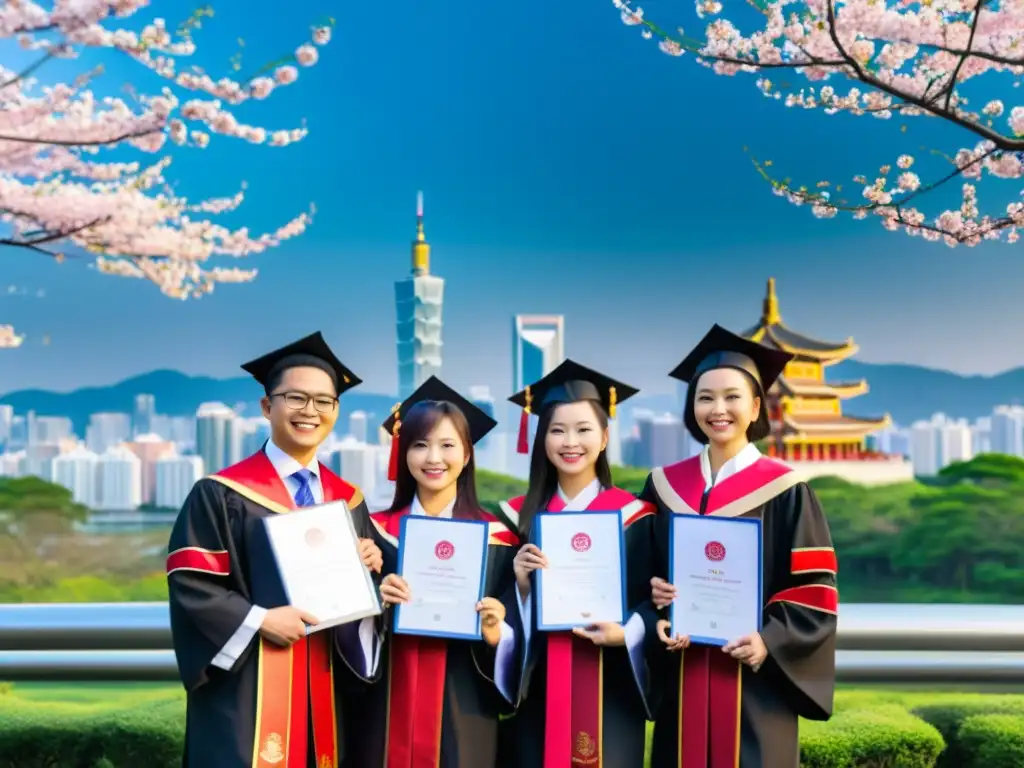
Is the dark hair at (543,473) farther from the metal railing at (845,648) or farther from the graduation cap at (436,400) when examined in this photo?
the metal railing at (845,648)

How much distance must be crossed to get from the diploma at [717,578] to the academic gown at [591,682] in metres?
0.15

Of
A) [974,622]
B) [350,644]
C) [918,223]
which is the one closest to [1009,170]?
[918,223]

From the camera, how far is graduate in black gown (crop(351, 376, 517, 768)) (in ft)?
9.74

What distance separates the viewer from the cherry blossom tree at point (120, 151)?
695 cm

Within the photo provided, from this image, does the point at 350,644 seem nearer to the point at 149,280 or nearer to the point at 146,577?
the point at 146,577

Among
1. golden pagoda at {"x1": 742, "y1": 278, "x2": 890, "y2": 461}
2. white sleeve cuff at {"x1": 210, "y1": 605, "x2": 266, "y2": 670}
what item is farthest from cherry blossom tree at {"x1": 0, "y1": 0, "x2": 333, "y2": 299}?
golden pagoda at {"x1": 742, "y1": 278, "x2": 890, "y2": 461}

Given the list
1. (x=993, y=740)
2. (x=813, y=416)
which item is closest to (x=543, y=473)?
(x=993, y=740)

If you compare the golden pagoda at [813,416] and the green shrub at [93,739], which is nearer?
the green shrub at [93,739]

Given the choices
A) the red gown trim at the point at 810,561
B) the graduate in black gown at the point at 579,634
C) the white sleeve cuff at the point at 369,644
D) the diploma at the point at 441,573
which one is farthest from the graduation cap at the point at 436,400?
the red gown trim at the point at 810,561

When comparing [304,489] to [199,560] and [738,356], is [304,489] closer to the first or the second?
[199,560]

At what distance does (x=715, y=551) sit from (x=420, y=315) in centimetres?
623

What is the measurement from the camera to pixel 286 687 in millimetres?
2842

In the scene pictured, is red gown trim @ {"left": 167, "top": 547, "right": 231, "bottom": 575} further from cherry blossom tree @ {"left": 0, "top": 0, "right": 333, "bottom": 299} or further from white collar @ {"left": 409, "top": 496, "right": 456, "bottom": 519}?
cherry blossom tree @ {"left": 0, "top": 0, "right": 333, "bottom": 299}

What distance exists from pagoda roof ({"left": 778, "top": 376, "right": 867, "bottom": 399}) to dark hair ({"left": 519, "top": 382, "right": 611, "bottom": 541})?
26.3 feet
